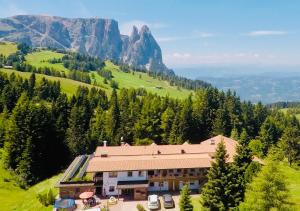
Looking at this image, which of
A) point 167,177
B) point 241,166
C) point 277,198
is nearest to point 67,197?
point 167,177

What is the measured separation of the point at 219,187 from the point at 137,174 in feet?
59.5

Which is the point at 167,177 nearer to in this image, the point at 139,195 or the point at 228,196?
the point at 139,195

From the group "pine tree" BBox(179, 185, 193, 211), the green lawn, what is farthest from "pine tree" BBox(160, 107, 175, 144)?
"pine tree" BBox(179, 185, 193, 211)

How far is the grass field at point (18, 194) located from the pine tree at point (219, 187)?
2679 centimetres

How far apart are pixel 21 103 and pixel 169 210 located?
5297 cm

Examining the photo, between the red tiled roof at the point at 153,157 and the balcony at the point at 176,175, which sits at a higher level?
the red tiled roof at the point at 153,157

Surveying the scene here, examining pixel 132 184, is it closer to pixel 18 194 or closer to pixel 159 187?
pixel 159 187

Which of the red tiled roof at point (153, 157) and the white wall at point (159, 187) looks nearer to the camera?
the red tiled roof at point (153, 157)

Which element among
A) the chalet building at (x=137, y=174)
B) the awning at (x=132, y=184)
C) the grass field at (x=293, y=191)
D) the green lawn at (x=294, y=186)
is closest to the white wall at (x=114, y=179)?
the chalet building at (x=137, y=174)

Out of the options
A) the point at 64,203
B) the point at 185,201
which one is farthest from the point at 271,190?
the point at 64,203

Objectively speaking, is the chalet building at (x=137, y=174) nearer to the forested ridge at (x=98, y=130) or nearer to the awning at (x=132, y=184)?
the awning at (x=132, y=184)

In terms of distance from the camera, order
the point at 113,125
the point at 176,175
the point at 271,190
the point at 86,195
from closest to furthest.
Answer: the point at 271,190, the point at 86,195, the point at 176,175, the point at 113,125

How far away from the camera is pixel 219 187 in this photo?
57.2 m

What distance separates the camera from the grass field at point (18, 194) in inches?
2660
